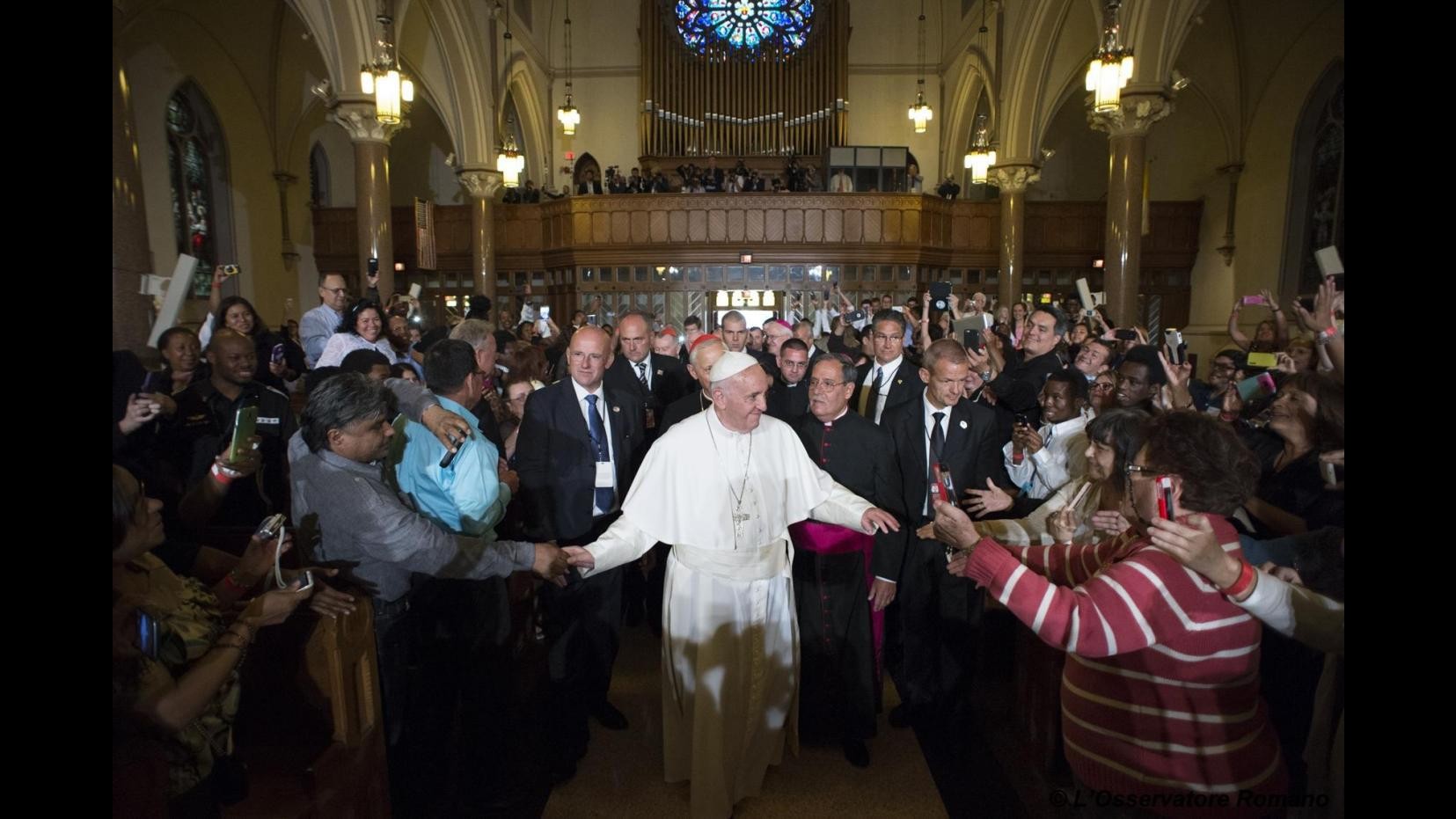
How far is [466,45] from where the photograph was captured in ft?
51.9

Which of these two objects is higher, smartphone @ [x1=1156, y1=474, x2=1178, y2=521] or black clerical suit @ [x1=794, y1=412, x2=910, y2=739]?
smartphone @ [x1=1156, y1=474, x2=1178, y2=521]

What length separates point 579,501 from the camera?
12.9 feet

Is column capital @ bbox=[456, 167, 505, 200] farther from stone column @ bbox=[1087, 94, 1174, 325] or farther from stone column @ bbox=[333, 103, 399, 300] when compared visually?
stone column @ bbox=[1087, 94, 1174, 325]

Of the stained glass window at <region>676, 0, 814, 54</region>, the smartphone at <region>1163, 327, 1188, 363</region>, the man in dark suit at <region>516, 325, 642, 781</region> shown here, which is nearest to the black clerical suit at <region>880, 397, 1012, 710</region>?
the smartphone at <region>1163, 327, 1188, 363</region>

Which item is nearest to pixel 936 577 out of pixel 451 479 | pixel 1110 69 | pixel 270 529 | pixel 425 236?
pixel 451 479

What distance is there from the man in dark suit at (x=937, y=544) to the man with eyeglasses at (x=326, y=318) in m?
4.99

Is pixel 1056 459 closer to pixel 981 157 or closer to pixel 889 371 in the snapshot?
pixel 889 371

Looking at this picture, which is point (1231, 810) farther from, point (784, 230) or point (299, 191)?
point (299, 191)

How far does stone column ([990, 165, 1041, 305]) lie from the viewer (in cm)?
1612

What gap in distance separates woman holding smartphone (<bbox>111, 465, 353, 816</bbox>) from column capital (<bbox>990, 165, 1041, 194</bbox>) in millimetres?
16635

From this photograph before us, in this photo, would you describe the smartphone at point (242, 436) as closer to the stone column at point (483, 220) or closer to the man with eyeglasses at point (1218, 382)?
the man with eyeglasses at point (1218, 382)

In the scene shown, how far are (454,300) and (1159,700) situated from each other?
18.2 metres

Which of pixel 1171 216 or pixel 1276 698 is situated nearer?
pixel 1276 698

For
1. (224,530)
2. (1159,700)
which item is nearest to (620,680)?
(224,530)
